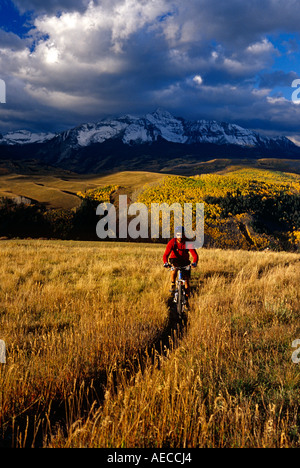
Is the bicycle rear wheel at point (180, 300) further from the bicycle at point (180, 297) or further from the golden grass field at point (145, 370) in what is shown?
the golden grass field at point (145, 370)

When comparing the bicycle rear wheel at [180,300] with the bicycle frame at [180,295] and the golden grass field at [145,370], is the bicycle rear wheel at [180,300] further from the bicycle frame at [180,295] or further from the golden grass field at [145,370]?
the golden grass field at [145,370]

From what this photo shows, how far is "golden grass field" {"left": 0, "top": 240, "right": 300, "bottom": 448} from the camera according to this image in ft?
8.65

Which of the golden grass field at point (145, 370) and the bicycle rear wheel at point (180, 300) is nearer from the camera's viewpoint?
the golden grass field at point (145, 370)

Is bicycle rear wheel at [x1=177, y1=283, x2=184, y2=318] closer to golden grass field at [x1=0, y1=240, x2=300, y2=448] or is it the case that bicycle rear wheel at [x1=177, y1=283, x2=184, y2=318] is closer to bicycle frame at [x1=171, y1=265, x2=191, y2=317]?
bicycle frame at [x1=171, y1=265, x2=191, y2=317]

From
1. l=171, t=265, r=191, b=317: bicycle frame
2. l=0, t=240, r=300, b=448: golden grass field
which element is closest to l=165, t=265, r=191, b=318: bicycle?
l=171, t=265, r=191, b=317: bicycle frame

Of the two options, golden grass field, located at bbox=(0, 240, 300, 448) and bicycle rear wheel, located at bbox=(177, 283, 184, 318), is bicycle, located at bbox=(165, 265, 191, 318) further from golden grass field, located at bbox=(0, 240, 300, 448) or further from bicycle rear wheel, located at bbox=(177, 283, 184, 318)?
golden grass field, located at bbox=(0, 240, 300, 448)

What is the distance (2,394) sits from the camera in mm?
3193

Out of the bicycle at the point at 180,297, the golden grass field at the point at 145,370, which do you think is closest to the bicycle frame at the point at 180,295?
the bicycle at the point at 180,297

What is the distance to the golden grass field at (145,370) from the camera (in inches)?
104

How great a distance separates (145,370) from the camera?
11.6 feet

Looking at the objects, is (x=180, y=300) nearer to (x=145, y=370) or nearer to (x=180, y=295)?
(x=180, y=295)

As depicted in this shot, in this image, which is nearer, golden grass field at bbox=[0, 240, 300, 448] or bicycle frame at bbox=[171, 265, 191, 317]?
golden grass field at bbox=[0, 240, 300, 448]
